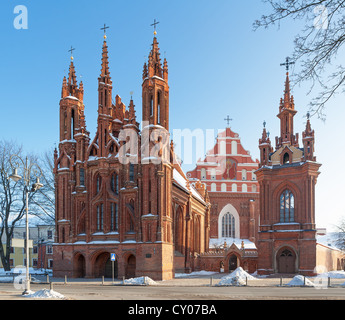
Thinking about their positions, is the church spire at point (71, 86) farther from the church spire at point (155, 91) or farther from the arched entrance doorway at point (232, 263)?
the arched entrance doorway at point (232, 263)

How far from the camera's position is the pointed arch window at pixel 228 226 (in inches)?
2576

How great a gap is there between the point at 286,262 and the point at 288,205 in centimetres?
578

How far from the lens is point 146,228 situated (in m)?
36.8

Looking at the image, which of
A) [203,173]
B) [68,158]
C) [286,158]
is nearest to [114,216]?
[68,158]

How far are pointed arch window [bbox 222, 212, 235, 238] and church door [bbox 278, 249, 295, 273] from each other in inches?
852

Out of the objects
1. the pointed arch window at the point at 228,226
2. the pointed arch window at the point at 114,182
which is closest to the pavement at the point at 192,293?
the pointed arch window at the point at 114,182

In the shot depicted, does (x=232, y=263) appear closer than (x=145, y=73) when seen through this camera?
No

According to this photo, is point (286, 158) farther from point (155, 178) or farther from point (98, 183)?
point (98, 183)

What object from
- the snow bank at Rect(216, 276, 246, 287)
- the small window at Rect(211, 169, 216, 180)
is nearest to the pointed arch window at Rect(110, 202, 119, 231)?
the snow bank at Rect(216, 276, 246, 287)

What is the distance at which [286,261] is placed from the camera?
4338 centimetres

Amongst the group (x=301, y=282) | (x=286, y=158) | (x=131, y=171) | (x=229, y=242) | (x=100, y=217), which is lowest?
(x=229, y=242)

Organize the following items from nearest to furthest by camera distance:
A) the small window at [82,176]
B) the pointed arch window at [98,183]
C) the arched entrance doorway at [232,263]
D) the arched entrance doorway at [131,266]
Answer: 1. the arched entrance doorway at [131,266]
2. the pointed arch window at [98,183]
3. the small window at [82,176]
4. the arched entrance doorway at [232,263]

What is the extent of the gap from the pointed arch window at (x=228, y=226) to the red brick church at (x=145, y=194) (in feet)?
48.4
